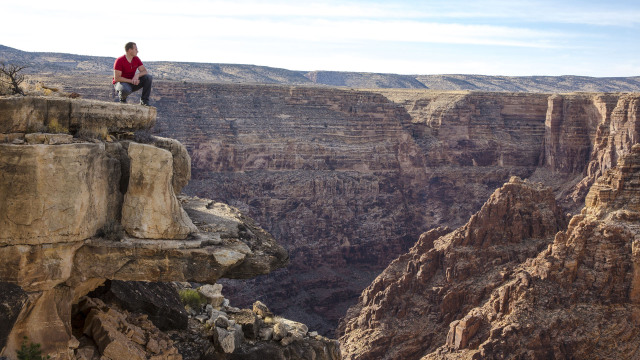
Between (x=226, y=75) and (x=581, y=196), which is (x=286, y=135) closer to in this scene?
(x=581, y=196)

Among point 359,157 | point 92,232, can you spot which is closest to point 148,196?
point 92,232

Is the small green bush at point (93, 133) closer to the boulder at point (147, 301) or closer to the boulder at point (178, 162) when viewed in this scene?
the boulder at point (178, 162)

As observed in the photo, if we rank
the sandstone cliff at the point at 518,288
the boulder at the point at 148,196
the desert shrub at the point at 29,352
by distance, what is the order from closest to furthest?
the desert shrub at the point at 29,352
the boulder at the point at 148,196
the sandstone cliff at the point at 518,288

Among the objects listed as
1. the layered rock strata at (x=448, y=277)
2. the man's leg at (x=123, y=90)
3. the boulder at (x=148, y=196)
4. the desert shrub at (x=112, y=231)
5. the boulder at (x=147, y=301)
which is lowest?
the layered rock strata at (x=448, y=277)

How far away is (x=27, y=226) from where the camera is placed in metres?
12.3

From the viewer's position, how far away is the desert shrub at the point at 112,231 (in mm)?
13109

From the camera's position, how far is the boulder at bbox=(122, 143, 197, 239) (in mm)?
13258

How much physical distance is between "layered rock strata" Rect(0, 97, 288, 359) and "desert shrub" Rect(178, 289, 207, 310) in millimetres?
4811

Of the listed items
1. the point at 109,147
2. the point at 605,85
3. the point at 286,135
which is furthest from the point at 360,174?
the point at 605,85

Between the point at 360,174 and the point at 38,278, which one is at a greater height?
the point at 38,278

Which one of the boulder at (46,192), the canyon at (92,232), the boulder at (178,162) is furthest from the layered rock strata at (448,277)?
the boulder at (46,192)

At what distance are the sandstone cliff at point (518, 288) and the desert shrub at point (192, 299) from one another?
1838cm

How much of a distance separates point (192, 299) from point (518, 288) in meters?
21.4

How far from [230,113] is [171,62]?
63.1m
